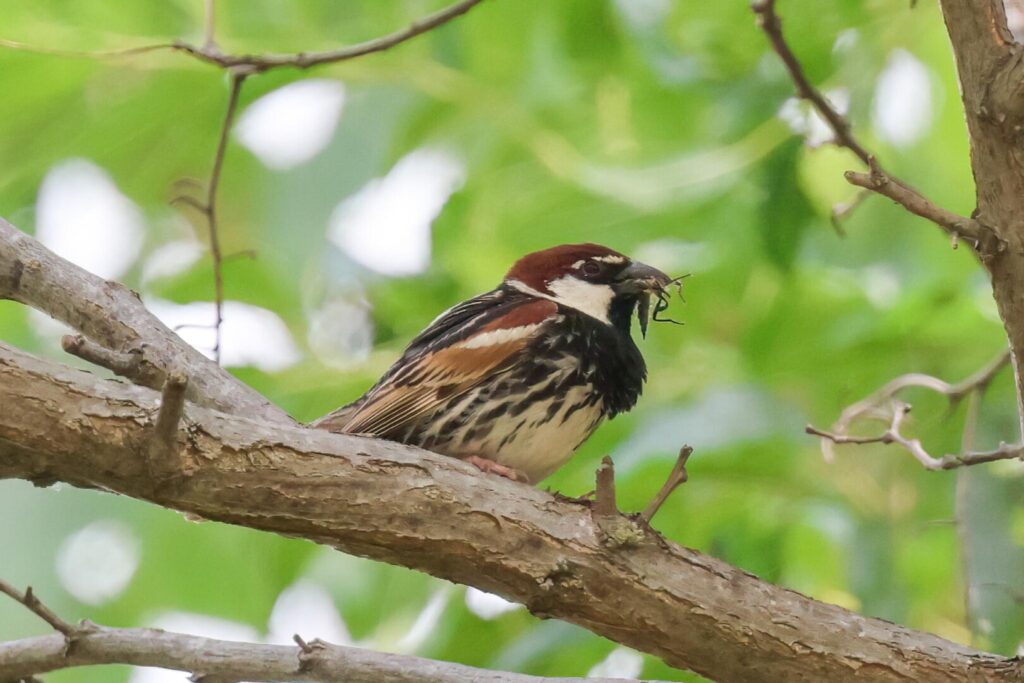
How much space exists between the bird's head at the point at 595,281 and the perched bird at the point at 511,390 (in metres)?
0.17

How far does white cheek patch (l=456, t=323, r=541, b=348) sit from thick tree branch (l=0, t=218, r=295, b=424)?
528mm

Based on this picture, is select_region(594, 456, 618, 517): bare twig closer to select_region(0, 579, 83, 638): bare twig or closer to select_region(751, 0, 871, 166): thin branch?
select_region(751, 0, 871, 166): thin branch

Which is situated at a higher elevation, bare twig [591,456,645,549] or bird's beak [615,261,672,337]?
bird's beak [615,261,672,337]

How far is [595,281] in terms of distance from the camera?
3504mm

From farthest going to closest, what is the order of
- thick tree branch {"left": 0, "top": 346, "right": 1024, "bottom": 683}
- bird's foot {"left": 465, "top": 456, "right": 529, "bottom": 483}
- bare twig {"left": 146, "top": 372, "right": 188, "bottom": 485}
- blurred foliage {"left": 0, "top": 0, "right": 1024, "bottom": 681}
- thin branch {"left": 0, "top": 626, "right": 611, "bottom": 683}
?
blurred foliage {"left": 0, "top": 0, "right": 1024, "bottom": 681} < bird's foot {"left": 465, "top": 456, "right": 529, "bottom": 483} < thin branch {"left": 0, "top": 626, "right": 611, "bottom": 683} < thick tree branch {"left": 0, "top": 346, "right": 1024, "bottom": 683} < bare twig {"left": 146, "top": 372, "right": 188, "bottom": 485}

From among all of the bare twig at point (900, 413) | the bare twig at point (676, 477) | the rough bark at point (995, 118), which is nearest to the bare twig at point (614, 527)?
the bare twig at point (676, 477)

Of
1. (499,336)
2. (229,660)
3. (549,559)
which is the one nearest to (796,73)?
(499,336)

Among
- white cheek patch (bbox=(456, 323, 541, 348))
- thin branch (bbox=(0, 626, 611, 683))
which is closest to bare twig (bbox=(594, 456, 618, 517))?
thin branch (bbox=(0, 626, 611, 683))

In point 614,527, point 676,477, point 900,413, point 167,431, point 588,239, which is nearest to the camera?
point 167,431

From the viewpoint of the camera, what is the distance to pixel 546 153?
4.35 m

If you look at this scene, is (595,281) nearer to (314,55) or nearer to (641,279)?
(641,279)

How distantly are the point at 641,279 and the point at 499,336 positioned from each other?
0.49 m

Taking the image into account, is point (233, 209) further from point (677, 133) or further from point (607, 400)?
point (607, 400)

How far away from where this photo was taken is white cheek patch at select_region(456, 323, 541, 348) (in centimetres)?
312
